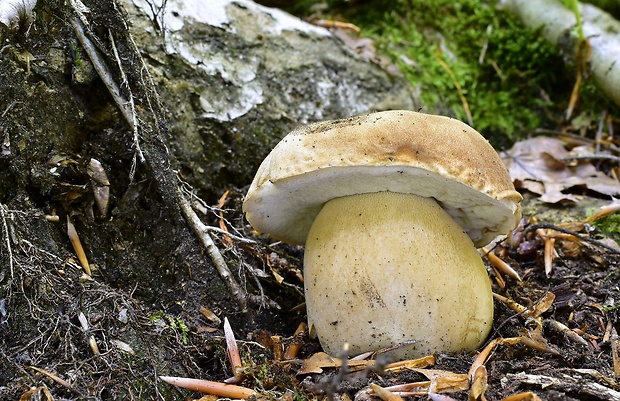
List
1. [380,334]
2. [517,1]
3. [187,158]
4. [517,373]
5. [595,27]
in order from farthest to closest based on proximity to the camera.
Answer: [517,1] → [595,27] → [187,158] → [380,334] → [517,373]

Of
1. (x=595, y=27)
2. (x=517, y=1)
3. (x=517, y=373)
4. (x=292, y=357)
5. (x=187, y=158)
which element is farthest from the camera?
(x=517, y=1)

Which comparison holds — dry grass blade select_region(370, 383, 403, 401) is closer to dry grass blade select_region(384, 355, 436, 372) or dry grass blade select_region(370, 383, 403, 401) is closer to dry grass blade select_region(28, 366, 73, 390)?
dry grass blade select_region(384, 355, 436, 372)

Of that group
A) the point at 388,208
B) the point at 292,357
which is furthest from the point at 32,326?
the point at 388,208

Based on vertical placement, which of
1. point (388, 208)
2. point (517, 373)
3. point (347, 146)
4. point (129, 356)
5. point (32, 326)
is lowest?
point (517, 373)

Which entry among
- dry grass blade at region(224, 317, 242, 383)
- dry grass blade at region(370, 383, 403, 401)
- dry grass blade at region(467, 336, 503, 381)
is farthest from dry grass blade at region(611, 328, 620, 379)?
dry grass blade at region(224, 317, 242, 383)

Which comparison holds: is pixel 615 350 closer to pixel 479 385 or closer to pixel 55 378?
pixel 479 385

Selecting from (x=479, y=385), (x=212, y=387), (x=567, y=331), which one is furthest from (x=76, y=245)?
(x=567, y=331)

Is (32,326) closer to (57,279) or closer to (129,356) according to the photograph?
(57,279)

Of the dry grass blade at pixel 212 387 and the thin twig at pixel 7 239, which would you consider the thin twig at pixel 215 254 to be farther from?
the thin twig at pixel 7 239
